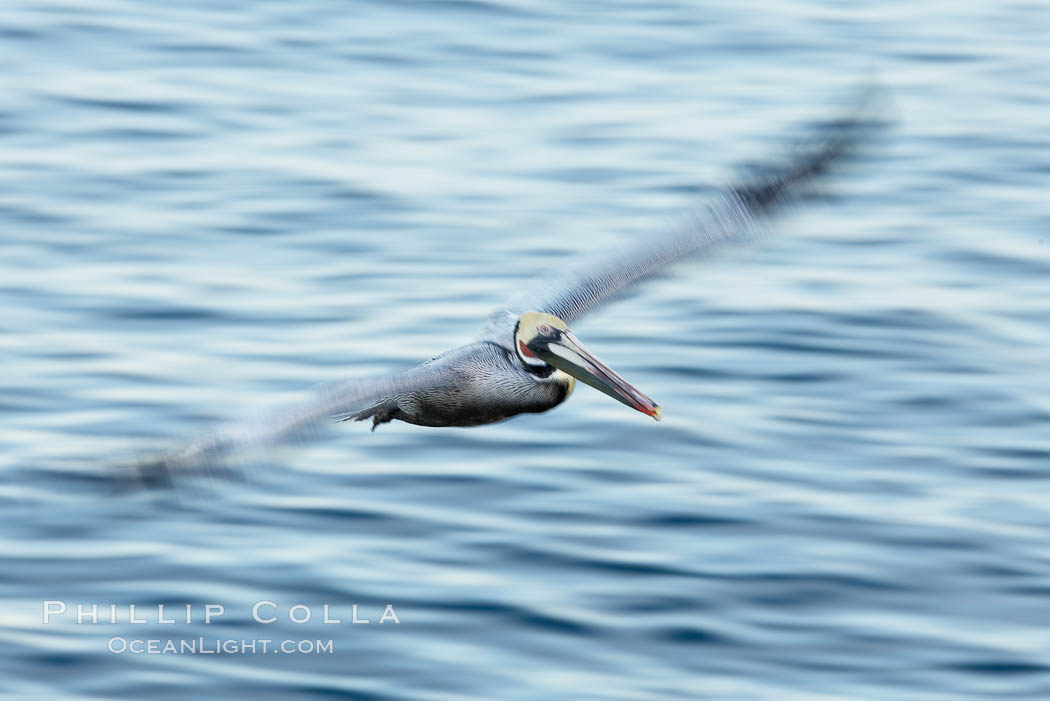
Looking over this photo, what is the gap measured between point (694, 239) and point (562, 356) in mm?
1341

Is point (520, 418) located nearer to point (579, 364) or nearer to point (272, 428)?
point (579, 364)

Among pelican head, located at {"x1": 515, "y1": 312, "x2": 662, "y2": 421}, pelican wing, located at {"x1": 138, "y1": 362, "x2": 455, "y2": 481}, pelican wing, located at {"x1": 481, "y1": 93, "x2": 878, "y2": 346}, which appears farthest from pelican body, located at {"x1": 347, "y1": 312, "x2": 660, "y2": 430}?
pelican wing, located at {"x1": 138, "y1": 362, "x2": 455, "y2": 481}

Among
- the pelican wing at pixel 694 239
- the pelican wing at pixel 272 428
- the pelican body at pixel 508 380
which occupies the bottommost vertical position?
the pelican wing at pixel 272 428

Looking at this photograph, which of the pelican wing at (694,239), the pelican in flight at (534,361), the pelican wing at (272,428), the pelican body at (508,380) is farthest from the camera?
the pelican wing at (694,239)

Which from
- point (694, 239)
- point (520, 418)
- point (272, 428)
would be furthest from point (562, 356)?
point (520, 418)

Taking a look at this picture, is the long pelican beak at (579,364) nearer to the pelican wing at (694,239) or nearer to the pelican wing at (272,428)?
the pelican wing at (694,239)

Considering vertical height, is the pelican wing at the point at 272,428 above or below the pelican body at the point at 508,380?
below

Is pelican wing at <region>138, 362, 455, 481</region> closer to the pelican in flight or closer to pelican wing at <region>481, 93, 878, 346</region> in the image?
the pelican in flight

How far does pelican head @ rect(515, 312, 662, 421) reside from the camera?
8555mm

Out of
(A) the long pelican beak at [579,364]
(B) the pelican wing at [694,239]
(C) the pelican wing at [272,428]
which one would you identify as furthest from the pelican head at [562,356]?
(C) the pelican wing at [272,428]

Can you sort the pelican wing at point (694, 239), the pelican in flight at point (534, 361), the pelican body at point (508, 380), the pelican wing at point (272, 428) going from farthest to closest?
the pelican wing at point (694, 239) → the pelican body at point (508, 380) → the pelican in flight at point (534, 361) → the pelican wing at point (272, 428)

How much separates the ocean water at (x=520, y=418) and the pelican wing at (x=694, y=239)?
0.41ft

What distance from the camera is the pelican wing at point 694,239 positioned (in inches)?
360

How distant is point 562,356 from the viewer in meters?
8.55
